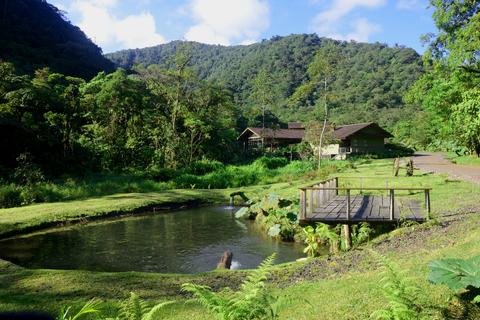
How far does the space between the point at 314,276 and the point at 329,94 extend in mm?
29607

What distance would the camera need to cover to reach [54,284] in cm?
701

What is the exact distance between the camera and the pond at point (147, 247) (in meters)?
10.4

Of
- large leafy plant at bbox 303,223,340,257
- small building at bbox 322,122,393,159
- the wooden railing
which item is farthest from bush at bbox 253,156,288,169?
large leafy plant at bbox 303,223,340,257

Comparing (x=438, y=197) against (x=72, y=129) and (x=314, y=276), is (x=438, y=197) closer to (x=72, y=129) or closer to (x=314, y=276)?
(x=314, y=276)

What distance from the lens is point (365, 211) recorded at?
11.1 m

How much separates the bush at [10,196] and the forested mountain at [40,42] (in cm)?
2330

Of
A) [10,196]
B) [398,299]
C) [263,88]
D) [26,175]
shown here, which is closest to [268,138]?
[263,88]

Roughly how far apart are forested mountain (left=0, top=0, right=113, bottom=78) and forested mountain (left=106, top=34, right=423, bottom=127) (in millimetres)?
19283

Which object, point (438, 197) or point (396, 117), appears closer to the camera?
point (438, 197)

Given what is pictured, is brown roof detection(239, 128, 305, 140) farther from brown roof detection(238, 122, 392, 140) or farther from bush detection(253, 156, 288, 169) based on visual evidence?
bush detection(253, 156, 288, 169)

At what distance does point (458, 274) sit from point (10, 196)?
1808 cm

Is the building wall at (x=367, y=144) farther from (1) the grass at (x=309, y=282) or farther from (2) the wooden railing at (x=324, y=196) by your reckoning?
(1) the grass at (x=309, y=282)

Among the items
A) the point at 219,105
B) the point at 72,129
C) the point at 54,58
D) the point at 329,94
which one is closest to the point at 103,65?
the point at 54,58

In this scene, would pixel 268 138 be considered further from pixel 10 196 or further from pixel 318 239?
pixel 318 239
